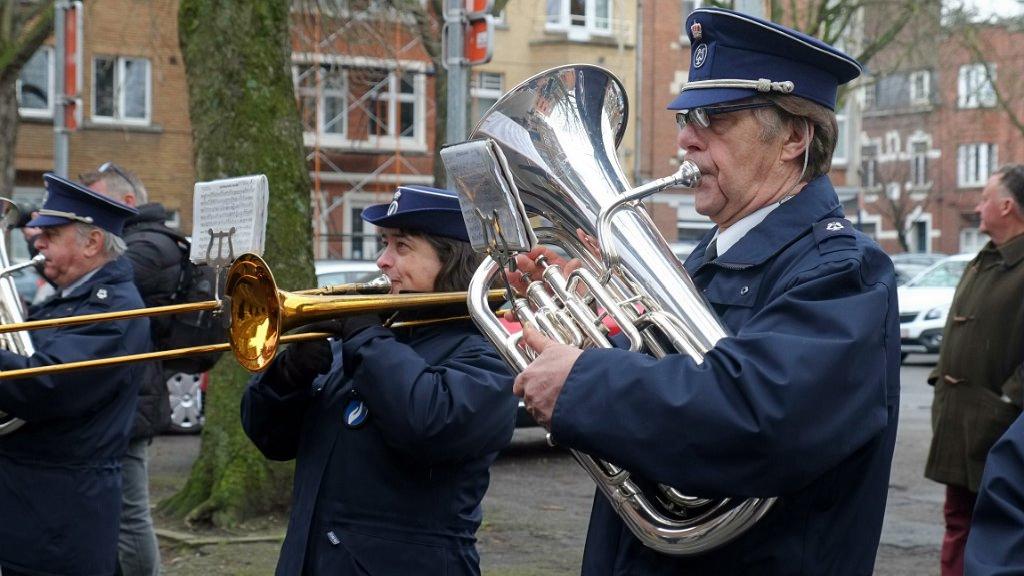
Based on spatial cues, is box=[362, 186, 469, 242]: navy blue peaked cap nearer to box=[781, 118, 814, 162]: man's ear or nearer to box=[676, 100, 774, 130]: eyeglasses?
box=[676, 100, 774, 130]: eyeglasses

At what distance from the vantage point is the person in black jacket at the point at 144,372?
5.95 metres

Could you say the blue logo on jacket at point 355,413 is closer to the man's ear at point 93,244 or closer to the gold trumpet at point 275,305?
the gold trumpet at point 275,305

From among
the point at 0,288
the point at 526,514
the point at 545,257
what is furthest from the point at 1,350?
the point at 526,514

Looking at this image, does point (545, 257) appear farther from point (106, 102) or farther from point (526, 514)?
point (106, 102)

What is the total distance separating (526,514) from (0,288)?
4.26m

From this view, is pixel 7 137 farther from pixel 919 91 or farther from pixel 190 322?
pixel 919 91

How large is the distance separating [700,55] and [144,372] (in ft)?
10.7

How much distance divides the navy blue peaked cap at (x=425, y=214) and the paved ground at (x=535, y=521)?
10.8ft

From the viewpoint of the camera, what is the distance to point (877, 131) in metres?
54.1

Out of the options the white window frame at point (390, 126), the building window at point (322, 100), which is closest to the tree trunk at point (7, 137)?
the building window at point (322, 100)

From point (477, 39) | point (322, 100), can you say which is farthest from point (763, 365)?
point (322, 100)

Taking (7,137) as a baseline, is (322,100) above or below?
above

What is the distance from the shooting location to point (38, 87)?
29859 mm

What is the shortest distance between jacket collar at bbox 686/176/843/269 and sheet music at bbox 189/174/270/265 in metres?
1.34
